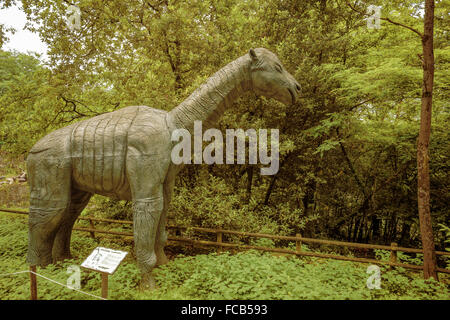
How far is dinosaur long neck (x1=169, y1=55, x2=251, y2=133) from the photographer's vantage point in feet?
12.7

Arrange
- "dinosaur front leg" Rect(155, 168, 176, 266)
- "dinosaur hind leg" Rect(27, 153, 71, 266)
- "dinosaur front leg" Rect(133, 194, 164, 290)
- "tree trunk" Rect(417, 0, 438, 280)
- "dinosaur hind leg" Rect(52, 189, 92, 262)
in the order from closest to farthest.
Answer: "dinosaur front leg" Rect(133, 194, 164, 290), "dinosaur hind leg" Rect(27, 153, 71, 266), "tree trunk" Rect(417, 0, 438, 280), "dinosaur front leg" Rect(155, 168, 176, 266), "dinosaur hind leg" Rect(52, 189, 92, 262)

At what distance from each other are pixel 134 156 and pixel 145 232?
1127 mm

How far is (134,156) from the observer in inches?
140

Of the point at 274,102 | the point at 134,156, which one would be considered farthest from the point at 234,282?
the point at 274,102

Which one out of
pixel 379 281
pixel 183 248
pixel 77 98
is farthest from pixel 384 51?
pixel 77 98

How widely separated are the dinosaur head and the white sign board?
120 inches

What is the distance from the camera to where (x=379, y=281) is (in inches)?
154

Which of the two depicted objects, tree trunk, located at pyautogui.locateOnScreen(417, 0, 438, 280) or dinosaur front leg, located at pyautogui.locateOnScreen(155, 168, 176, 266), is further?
dinosaur front leg, located at pyautogui.locateOnScreen(155, 168, 176, 266)

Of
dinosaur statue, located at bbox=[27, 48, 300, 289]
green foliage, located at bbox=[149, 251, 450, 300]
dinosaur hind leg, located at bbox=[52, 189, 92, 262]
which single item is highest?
dinosaur statue, located at bbox=[27, 48, 300, 289]

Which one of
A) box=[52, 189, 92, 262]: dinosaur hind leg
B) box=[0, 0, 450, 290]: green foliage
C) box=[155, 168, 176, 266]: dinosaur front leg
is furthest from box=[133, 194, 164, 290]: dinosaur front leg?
box=[0, 0, 450, 290]: green foliage

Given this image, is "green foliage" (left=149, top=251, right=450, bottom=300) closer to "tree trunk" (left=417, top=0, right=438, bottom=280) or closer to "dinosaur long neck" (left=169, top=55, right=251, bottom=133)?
"tree trunk" (left=417, top=0, right=438, bottom=280)

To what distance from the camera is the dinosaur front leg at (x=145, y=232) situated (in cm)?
356

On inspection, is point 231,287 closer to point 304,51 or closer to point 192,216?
point 192,216
